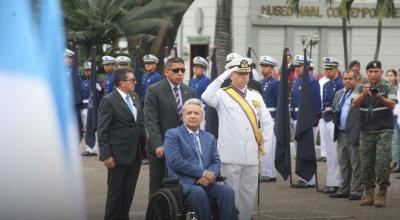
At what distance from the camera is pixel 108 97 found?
9953mm

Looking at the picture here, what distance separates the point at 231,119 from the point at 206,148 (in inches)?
33.2

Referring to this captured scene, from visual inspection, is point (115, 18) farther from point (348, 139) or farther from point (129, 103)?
point (129, 103)

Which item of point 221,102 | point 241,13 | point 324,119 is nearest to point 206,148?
point 221,102

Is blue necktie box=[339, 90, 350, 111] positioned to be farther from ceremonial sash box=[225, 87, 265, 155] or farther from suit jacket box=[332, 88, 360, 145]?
ceremonial sash box=[225, 87, 265, 155]

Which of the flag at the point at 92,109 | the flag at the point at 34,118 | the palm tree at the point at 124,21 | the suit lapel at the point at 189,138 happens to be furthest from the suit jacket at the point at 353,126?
the palm tree at the point at 124,21

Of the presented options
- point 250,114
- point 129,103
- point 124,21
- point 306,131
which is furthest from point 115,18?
point 250,114

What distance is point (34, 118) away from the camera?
284cm

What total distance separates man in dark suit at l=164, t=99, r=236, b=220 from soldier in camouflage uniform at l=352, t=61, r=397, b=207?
3571 mm

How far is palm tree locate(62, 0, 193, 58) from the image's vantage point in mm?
27703

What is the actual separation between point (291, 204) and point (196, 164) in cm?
394

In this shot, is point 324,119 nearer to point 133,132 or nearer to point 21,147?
point 133,132

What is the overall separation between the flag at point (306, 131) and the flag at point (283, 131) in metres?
0.42

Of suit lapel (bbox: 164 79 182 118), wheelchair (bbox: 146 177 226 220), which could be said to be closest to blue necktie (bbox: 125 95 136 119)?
suit lapel (bbox: 164 79 182 118)

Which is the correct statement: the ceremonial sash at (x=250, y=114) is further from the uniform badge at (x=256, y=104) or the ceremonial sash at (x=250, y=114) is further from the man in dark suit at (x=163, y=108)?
the man in dark suit at (x=163, y=108)
